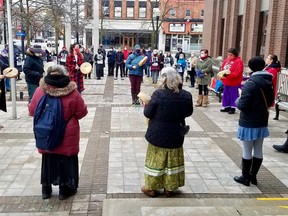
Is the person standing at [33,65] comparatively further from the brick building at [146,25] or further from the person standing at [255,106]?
the brick building at [146,25]

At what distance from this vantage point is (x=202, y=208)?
4465 millimetres

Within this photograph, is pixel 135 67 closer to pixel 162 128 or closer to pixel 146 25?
pixel 162 128

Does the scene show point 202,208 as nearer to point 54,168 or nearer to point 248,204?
point 248,204

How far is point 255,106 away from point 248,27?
36.4ft

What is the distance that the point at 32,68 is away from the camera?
9.70 m

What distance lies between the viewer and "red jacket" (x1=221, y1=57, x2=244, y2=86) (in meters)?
10.4

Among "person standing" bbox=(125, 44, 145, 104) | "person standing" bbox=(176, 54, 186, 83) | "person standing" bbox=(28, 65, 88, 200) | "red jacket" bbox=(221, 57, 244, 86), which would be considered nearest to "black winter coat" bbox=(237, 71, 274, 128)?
"person standing" bbox=(28, 65, 88, 200)

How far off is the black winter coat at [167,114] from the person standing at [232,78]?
6.06m

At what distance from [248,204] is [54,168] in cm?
240

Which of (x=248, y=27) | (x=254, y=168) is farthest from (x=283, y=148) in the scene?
(x=248, y=27)

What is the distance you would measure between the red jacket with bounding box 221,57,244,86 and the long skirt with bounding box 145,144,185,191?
610 cm

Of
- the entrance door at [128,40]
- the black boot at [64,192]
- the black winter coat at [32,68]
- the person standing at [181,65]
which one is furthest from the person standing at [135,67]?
the entrance door at [128,40]

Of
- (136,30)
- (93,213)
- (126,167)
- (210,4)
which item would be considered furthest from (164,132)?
(136,30)

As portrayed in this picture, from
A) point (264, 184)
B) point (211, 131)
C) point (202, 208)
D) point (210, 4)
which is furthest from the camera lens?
point (210, 4)
